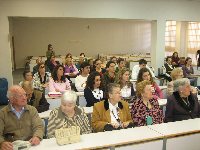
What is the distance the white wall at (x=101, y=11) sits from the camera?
6.92 m

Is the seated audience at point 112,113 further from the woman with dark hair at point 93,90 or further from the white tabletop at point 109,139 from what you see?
the woman with dark hair at point 93,90

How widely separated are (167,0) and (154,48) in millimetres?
1703

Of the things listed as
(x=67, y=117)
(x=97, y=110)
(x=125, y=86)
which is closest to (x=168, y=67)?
(x=125, y=86)

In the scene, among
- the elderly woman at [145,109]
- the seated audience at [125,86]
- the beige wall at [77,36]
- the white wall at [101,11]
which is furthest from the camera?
the beige wall at [77,36]

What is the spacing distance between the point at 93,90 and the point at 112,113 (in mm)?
1291

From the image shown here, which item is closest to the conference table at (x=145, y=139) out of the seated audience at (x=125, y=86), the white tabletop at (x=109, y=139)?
the white tabletop at (x=109, y=139)

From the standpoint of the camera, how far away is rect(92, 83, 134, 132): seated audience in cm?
322

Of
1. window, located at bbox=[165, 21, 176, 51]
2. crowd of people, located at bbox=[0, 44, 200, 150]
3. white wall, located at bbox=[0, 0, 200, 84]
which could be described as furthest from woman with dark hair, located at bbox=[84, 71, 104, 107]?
window, located at bbox=[165, 21, 176, 51]

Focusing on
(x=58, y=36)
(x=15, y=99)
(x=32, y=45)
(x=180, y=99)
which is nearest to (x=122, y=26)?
(x=58, y=36)

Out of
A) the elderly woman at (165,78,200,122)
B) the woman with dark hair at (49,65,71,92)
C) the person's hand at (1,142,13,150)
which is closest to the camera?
the person's hand at (1,142,13,150)

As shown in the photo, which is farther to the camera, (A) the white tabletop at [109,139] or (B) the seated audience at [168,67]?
(B) the seated audience at [168,67]

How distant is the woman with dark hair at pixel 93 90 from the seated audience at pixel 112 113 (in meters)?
1.09

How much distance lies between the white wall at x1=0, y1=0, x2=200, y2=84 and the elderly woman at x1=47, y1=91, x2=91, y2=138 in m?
4.65

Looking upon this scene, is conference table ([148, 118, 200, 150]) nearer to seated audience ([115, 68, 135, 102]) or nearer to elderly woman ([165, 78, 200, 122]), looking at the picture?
elderly woman ([165, 78, 200, 122])
